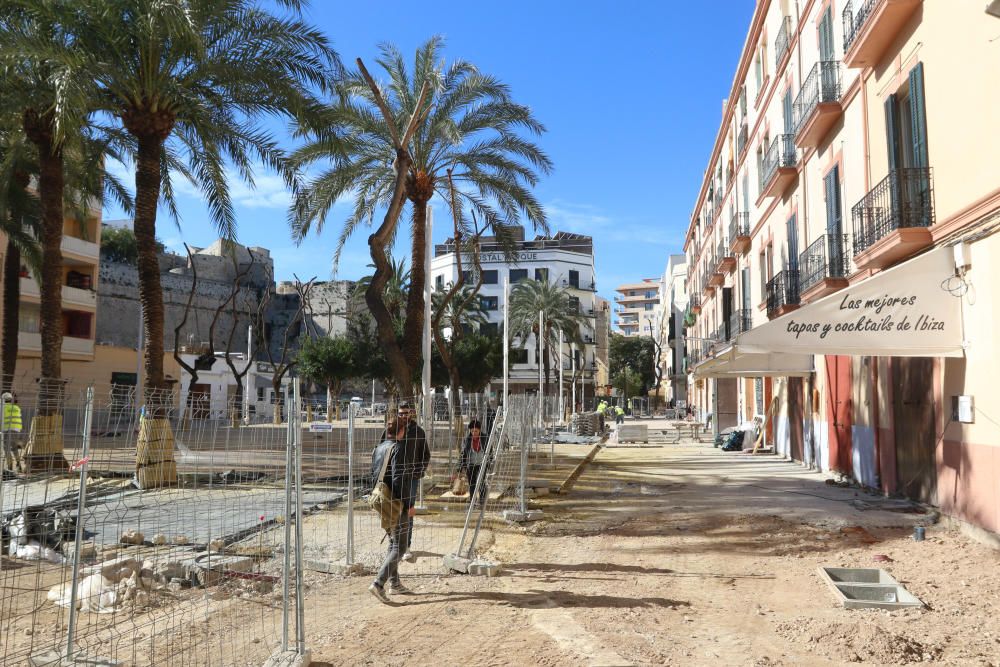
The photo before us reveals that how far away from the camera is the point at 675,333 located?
6425 centimetres

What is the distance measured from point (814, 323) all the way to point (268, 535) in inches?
292

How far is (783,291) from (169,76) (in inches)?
562

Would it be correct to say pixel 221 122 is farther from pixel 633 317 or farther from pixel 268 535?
pixel 633 317

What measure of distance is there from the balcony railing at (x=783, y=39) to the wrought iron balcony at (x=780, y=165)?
235 cm

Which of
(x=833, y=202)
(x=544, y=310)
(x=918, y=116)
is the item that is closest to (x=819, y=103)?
(x=833, y=202)

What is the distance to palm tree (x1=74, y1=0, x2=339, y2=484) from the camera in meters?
14.2

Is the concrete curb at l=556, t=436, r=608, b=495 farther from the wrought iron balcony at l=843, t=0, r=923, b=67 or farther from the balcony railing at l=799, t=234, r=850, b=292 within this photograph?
the wrought iron balcony at l=843, t=0, r=923, b=67

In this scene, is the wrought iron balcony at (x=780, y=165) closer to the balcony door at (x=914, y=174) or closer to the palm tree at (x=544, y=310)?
the balcony door at (x=914, y=174)

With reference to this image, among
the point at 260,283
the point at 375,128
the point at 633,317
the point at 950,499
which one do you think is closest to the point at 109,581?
the point at 950,499

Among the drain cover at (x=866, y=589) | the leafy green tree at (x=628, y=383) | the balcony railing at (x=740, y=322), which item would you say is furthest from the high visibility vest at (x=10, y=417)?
Answer: the leafy green tree at (x=628, y=383)

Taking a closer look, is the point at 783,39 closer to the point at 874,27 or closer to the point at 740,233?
the point at 740,233

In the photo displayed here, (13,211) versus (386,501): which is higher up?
(13,211)

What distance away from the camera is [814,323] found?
10.5 m

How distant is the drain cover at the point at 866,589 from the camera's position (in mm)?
6703
